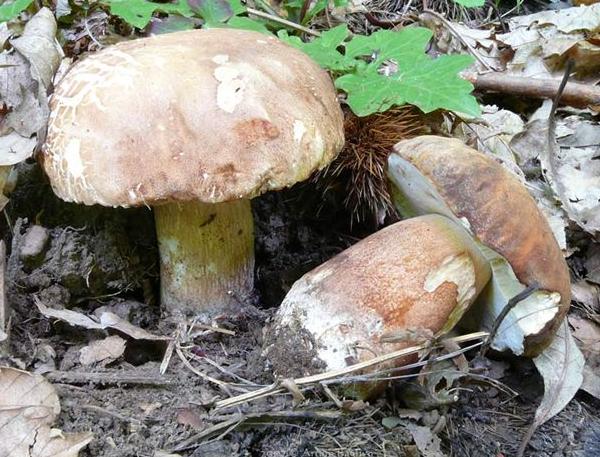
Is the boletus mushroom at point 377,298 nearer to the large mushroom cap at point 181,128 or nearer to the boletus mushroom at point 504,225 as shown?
the boletus mushroom at point 504,225

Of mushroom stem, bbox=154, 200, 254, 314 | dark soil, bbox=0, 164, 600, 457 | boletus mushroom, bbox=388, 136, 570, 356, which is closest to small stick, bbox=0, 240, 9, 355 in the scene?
dark soil, bbox=0, 164, 600, 457

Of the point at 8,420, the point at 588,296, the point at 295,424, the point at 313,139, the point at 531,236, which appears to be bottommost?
the point at 588,296

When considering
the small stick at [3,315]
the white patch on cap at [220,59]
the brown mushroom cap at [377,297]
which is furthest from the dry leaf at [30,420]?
the white patch on cap at [220,59]

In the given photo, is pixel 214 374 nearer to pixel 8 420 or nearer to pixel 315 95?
pixel 8 420

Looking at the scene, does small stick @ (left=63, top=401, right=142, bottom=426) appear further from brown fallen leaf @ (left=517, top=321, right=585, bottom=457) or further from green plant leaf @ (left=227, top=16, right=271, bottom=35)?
green plant leaf @ (left=227, top=16, right=271, bottom=35)

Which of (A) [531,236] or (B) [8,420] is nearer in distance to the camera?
(B) [8,420]

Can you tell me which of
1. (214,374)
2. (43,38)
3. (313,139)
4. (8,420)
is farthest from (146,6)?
(8,420)
